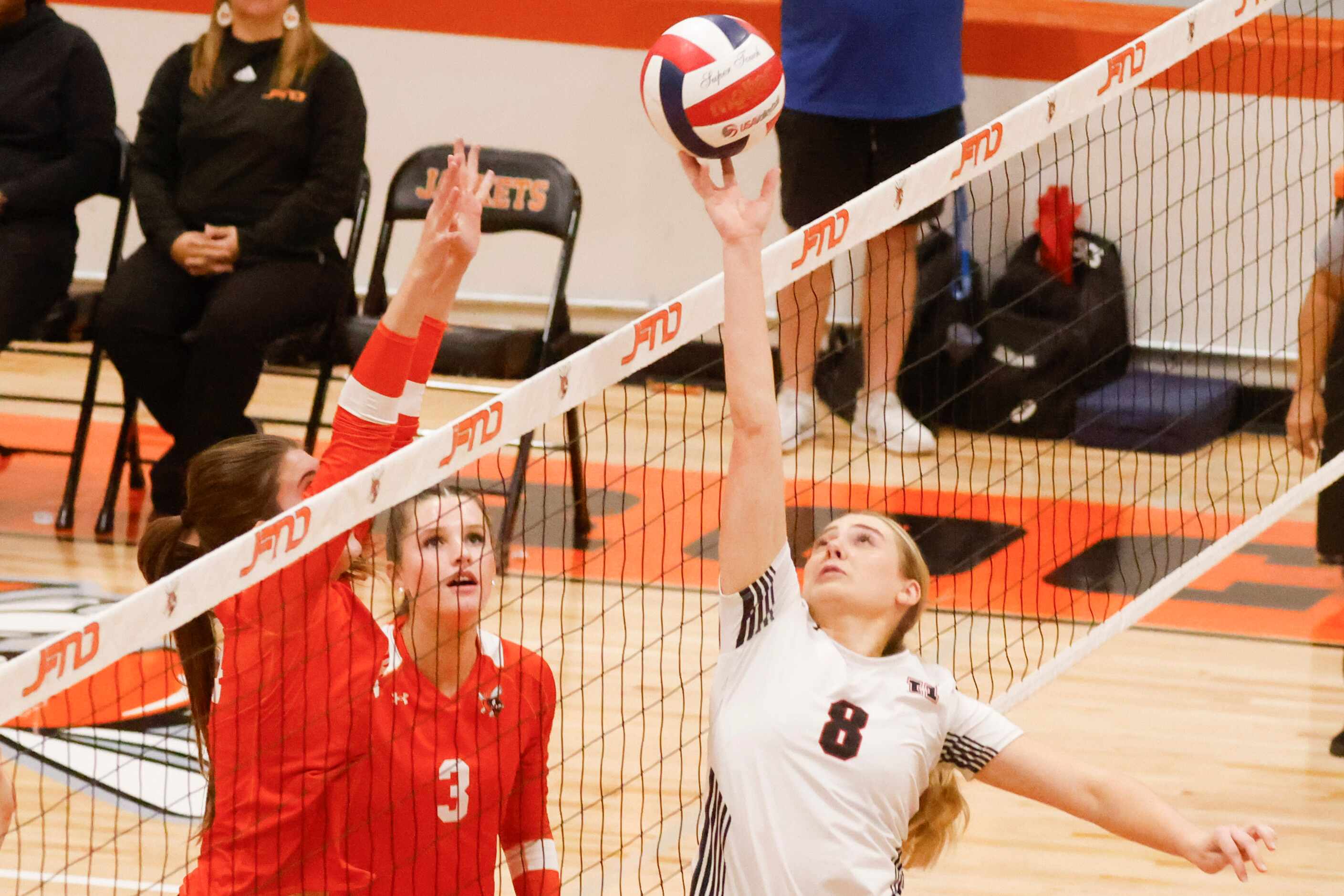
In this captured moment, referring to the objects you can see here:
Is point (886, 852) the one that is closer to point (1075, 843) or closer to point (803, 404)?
point (1075, 843)

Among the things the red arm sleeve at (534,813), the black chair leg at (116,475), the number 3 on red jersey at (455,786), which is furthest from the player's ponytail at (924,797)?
the black chair leg at (116,475)

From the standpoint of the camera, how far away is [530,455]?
6641mm

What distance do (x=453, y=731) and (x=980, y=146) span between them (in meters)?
1.48

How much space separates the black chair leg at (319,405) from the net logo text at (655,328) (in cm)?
305

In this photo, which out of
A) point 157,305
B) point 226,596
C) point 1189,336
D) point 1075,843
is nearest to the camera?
point 226,596

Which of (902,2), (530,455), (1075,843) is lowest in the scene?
(1075,843)

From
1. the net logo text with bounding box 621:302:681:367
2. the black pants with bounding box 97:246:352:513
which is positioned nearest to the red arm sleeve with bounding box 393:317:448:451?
the net logo text with bounding box 621:302:681:367

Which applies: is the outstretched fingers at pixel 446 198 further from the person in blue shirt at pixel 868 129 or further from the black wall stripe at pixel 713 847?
the person in blue shirt at pixel 868 129

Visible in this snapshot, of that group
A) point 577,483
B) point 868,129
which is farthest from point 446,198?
point 868,129

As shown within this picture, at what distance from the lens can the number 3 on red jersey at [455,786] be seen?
2877 millimetres

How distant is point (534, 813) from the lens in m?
2.99

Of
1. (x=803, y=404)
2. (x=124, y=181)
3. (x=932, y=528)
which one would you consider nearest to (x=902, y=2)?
(x=803, y=404)

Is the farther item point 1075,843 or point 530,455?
point 530,455

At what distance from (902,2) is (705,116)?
12.5 ft
